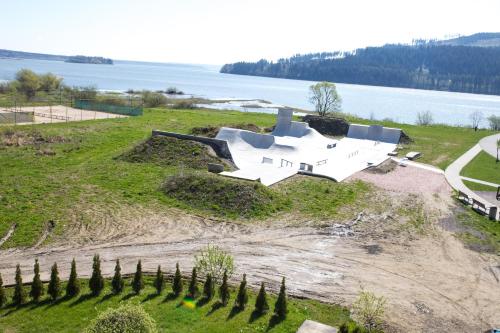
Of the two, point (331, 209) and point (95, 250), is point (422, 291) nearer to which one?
point (331, 209)

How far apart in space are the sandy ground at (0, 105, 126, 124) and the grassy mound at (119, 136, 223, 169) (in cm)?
1811

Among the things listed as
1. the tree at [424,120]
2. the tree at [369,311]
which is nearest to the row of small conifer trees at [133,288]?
the tree at [369,311]

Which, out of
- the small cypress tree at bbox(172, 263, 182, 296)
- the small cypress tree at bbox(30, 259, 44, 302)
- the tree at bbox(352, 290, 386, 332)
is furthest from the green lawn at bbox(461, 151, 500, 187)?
the small cypress tree at bbox(30, 259, 44, 302)

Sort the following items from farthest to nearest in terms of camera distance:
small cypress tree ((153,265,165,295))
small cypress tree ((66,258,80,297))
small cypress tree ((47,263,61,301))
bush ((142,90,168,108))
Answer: bush ((142,90,168,108)) → small cypress tree ((153,265,165,295)) → small cypress tree ((66,258,80,297)) → small cypress tree ((47,263,61,301))

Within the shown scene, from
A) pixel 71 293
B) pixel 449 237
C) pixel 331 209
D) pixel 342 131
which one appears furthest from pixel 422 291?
pixel 342 131

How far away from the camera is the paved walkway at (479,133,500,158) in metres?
38.1

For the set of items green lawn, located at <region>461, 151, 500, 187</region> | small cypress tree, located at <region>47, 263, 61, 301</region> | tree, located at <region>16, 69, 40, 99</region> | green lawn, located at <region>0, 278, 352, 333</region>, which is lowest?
green lawn, located at <region>0, 278, 352, 333</region>

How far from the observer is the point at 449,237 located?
17.9 meters

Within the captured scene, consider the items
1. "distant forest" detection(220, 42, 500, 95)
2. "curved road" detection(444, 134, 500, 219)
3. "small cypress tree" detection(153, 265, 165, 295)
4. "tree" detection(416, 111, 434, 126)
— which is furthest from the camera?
→ "distant forest" detection(220, 42, 500, 95)

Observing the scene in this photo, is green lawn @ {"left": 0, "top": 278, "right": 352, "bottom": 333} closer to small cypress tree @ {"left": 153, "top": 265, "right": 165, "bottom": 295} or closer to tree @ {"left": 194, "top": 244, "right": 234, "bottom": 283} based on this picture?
small cypress tree @ {"left": 153, "top": 265, "right": 165, "bottom": 295}

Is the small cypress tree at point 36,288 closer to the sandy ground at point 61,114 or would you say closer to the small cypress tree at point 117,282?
the small cypress tree at point 117,282

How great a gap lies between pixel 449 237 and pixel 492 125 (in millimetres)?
45961

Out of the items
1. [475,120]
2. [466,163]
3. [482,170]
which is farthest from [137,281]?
[475,120]

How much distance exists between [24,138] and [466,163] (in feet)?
102
